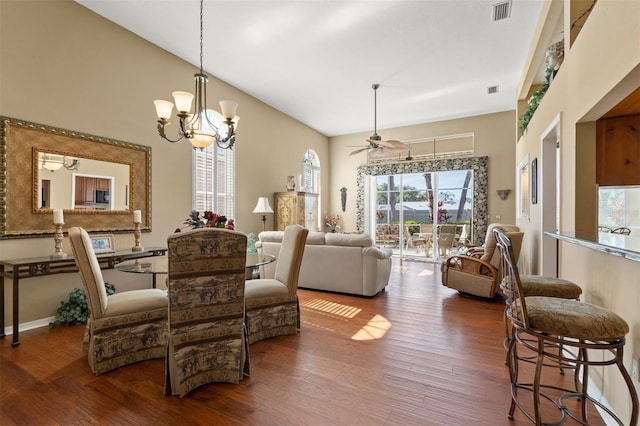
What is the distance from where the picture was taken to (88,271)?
232 cm

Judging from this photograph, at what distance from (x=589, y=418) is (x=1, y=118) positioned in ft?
18.0

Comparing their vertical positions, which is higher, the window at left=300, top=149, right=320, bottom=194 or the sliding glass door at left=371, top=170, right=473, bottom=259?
the window at left=300, top=149, right=320, bottom=194

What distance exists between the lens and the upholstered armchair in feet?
13.9

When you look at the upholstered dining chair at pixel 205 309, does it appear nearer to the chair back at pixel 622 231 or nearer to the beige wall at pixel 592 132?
the beige wall at pixel 592 132

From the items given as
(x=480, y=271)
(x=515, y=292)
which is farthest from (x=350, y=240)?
(x=515, y=292)

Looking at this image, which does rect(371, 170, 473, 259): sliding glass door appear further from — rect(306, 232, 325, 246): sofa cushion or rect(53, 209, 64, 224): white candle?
rect(53, 209, 64, 224): white candle

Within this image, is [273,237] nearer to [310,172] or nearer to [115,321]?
[115,321]

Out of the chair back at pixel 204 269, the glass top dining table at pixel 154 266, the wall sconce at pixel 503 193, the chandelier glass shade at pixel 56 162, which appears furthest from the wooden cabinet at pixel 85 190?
the wall sconce at pixel 503 193

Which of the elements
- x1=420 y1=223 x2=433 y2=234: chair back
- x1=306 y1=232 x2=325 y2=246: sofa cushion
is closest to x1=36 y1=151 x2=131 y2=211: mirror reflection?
x1=306 y1=232 x2=325 y2=246: sofa cushion

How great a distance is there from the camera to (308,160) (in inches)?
341

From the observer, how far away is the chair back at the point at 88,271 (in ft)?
7.52

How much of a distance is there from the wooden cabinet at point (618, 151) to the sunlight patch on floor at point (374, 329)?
2317 mm

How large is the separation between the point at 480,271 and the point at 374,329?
208 centimetres

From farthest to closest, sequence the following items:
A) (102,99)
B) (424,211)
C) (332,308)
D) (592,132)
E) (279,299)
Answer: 1. (424,211)
2. (332,308)
3. (102,99)
4. (279,299)
5. (592,132)
